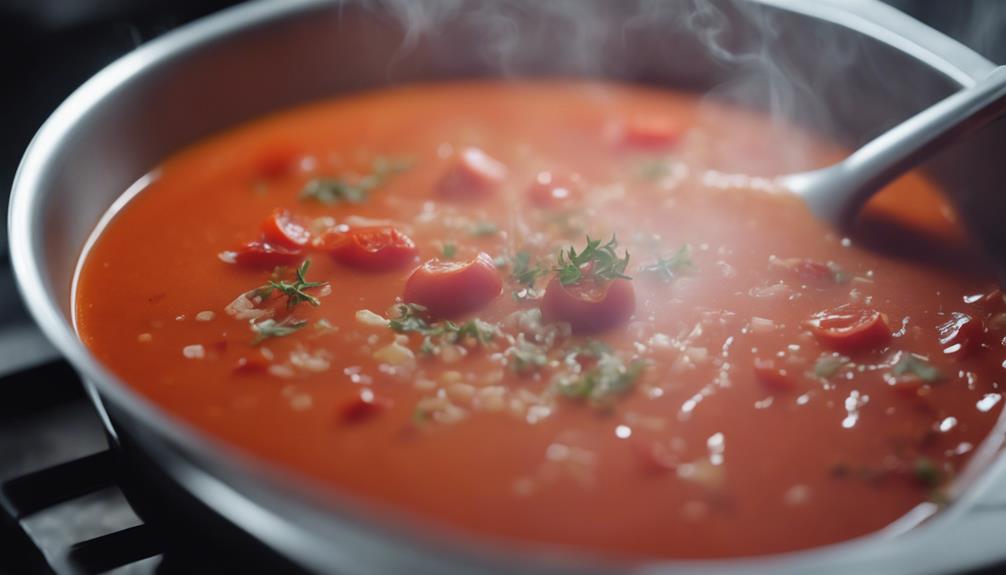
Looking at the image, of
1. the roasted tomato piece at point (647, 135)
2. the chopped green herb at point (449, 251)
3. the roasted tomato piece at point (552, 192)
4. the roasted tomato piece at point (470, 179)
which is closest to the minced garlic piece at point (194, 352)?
the chopped green herb at point (449, 251)

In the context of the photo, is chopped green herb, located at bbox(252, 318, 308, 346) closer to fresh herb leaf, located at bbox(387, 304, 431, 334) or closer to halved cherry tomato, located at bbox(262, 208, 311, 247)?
fresh herb leaf, located at bbox(387, 304, 431, 334)

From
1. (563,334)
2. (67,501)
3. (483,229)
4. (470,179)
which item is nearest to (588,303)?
(563,334)

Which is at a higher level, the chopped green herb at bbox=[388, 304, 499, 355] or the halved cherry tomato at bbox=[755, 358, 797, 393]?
the chopped green herb at bbox=[388, 304, 499, 355]

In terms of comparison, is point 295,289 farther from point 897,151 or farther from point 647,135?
point 897,151

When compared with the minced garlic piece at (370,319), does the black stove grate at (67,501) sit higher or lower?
lower

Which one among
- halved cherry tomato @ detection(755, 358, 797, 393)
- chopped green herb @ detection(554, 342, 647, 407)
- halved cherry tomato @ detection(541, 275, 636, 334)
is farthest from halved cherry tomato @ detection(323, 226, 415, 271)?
halved cherry tomato @ detection(755, 358, 797, 393)

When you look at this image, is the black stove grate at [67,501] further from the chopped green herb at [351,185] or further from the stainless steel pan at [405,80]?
the chopped green herb at [351,185]

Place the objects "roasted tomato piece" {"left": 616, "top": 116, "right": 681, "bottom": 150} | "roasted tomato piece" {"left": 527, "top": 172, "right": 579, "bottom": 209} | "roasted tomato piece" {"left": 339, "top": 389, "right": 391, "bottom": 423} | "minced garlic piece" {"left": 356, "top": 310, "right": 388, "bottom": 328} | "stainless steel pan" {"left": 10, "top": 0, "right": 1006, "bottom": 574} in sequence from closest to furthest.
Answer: "stainless steel pan" {"left": 10, "top": 0, "right": 1006, "bottom": 574}
"roasted tomato piece" {"left": 339, "top": 389, "right": 391, "bottom": 423}
"minced garlic piece" {"left": 356, "top": 310, "right": 388, "bottom": 328}
"roasted tomato piece" {"left": 527, "top": 172, "right": 579, "bottom": 209}
"roasted tomato piece" {"left": 616, "top": 116, "right": 681, "bottom": 150}


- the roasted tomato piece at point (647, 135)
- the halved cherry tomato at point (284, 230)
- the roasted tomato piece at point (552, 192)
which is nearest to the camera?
the halved cherry tomato at point (284, 230)
